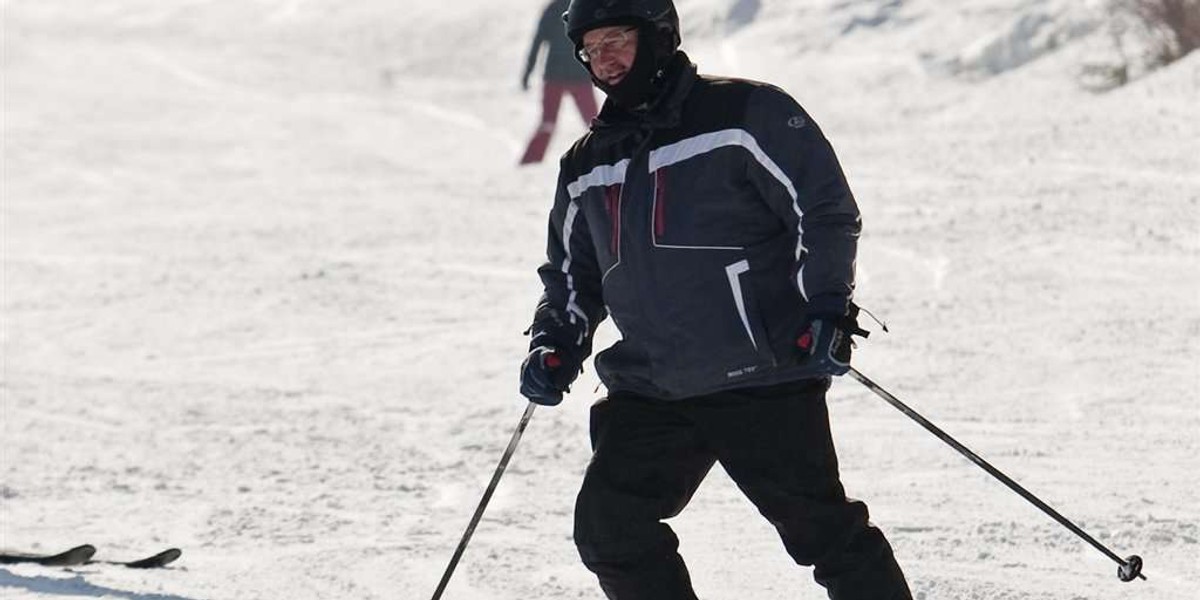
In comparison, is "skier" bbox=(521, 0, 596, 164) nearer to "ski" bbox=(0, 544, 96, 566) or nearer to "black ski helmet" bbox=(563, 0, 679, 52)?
"ski" bbox=(0, 544, 96, 566)

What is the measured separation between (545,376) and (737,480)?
44cm

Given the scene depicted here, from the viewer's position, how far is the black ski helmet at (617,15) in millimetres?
3562

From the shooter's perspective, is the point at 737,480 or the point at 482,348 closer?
the point at 737,480

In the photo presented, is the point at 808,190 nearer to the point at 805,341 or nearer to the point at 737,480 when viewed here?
the point at 805,341

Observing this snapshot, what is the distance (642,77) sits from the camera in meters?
3.59

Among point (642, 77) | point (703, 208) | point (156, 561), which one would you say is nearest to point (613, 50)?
point (642, 77)

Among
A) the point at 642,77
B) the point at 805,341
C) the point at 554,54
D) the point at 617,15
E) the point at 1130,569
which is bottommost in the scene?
the point at 554,54

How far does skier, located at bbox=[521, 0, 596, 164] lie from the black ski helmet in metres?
9.45

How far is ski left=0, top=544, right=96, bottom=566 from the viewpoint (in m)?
4.98

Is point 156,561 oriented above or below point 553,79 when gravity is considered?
above

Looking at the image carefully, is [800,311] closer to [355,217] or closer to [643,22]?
[643,22]

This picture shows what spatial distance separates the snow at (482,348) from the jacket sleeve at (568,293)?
108cm

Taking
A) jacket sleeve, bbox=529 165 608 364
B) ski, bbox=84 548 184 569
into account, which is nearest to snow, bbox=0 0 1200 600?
ski, bbox=84 548 184 569

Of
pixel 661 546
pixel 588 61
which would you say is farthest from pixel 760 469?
pixel 588 61
